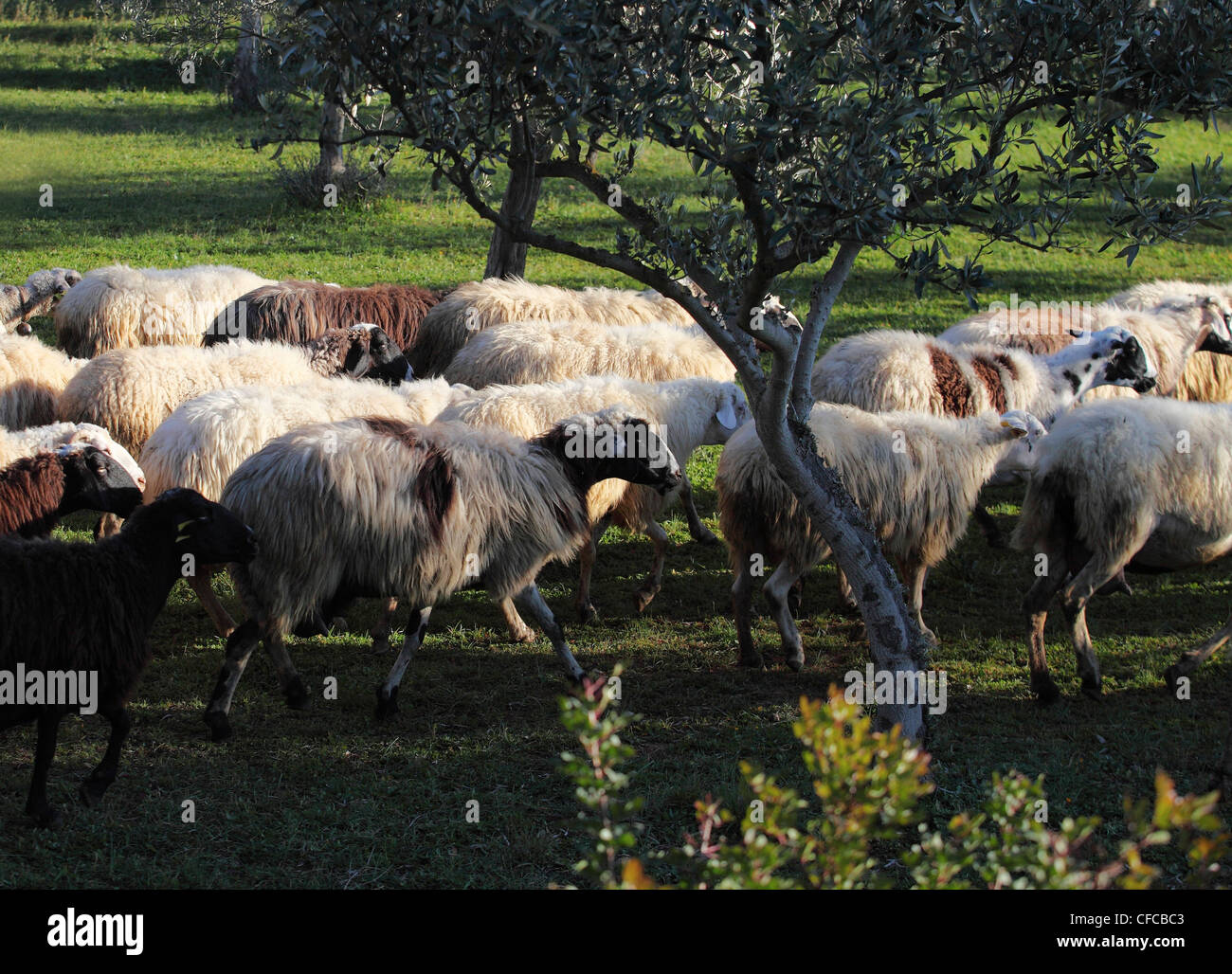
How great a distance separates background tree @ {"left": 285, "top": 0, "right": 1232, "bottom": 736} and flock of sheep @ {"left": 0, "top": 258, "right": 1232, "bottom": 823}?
62.3 inches

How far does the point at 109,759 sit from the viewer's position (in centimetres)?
559

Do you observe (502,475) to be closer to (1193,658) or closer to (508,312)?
(1193,658)

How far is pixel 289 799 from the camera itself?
5723mm

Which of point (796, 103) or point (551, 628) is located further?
point (551, 628)

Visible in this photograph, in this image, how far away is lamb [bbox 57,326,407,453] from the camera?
27.6 ft

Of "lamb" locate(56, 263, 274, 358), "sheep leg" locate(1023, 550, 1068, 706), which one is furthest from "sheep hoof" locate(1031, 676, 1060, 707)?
"lamb" locate(56, 263, 274, 358)

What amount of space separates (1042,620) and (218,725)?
4815 mm

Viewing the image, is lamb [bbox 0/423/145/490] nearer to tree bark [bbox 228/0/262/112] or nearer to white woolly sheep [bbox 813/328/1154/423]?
white woolly sheep [bbox 813/328/1154/423]

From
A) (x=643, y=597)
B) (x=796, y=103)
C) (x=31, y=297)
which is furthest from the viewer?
(x=31, y=297)

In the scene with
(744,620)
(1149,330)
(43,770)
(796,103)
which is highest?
(796,103)

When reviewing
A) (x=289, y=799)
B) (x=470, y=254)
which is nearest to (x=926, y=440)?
(x=289, y=799)

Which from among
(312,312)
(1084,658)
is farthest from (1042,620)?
(312,312)

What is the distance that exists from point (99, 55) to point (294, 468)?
26.4m
